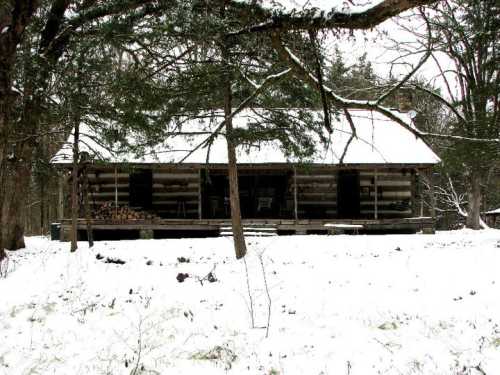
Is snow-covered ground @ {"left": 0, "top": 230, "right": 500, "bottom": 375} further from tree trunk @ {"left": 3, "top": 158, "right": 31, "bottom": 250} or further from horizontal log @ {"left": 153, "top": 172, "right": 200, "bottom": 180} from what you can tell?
horizontal log @ {"left": 153, "top": 172, "right": 200, "bottom": 180}

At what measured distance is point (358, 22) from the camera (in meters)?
3.10

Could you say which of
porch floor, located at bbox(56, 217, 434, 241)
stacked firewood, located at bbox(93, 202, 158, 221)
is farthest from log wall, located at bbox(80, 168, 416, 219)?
porch floor, located at bbox(56, 217, 434, 241)

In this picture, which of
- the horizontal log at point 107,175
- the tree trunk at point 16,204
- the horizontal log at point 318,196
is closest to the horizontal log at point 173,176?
the horizontal log at point 107,175

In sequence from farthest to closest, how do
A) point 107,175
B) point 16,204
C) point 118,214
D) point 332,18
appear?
point 107,175 < point 118,214 < point 16,204 < point 332,18

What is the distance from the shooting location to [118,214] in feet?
58.3

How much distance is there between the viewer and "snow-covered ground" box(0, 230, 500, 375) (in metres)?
3.93

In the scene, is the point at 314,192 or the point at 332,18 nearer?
the point at 332,18

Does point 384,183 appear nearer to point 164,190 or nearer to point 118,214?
point 164,190

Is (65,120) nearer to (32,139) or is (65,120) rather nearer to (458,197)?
(32,139)

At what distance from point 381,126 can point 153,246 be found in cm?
1355

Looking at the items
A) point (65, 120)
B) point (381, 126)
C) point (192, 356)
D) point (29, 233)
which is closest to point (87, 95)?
point (65, 120)

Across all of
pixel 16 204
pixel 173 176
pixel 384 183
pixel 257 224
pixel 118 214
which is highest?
pixel 173 176

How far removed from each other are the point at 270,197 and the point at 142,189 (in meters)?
6.20

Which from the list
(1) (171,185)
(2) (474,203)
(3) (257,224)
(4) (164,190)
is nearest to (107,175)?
(4) (164,190)
